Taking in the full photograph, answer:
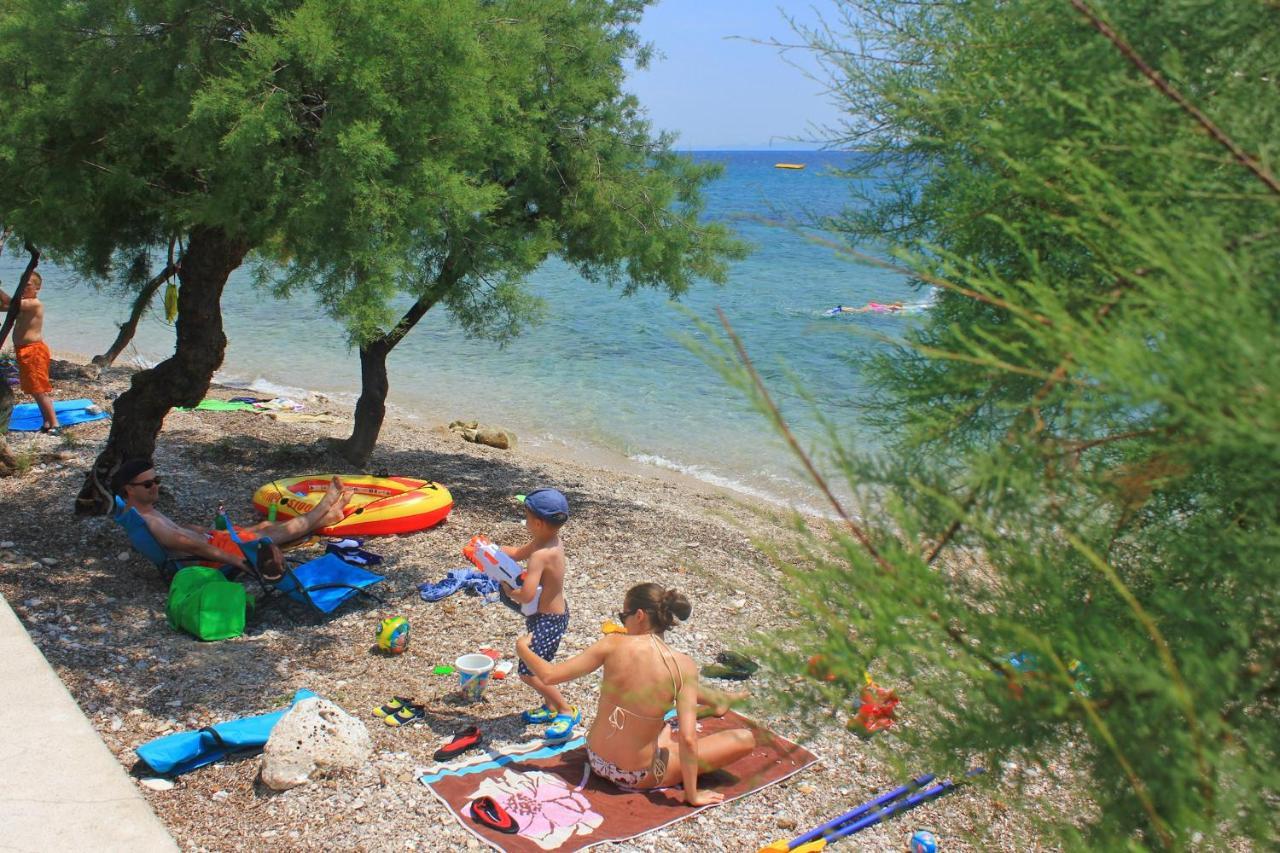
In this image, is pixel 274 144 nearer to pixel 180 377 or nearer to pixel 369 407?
pixel 180 377

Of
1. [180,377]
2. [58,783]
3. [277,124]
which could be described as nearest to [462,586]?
[180,377]

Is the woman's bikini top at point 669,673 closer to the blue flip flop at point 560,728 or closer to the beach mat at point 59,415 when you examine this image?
the blue flip flop at point 560,728

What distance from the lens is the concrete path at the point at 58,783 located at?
10.2 feet

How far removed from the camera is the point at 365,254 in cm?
605

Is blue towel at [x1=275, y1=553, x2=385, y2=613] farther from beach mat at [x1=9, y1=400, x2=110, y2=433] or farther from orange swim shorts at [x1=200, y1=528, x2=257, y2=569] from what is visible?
beach mat at [x1=9, y1=400, x2=110, y2=433]

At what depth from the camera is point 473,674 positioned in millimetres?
5855

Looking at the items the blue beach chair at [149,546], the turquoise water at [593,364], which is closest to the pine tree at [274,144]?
the blue beach chair at [149,546]

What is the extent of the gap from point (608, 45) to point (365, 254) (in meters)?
4.80

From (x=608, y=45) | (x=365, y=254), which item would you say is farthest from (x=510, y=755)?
(x=608, y=45)

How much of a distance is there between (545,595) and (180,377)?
397 centimetres

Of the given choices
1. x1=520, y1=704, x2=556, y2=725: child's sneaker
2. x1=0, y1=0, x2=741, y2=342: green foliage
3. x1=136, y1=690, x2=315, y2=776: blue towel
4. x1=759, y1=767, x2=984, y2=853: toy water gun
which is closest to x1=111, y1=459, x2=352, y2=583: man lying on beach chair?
x1=0, y1=0, x2=741, y2=342: green foliage

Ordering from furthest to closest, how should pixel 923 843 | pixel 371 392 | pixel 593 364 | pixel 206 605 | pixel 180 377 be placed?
pixel 593 364 < pixel 371 392 < pixel 180 377 < pixel 206 605 < pixel 923 843

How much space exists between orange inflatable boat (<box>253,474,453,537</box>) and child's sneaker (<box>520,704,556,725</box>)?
3.33 metres

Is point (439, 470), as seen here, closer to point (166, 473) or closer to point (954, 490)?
point (166, 473)
